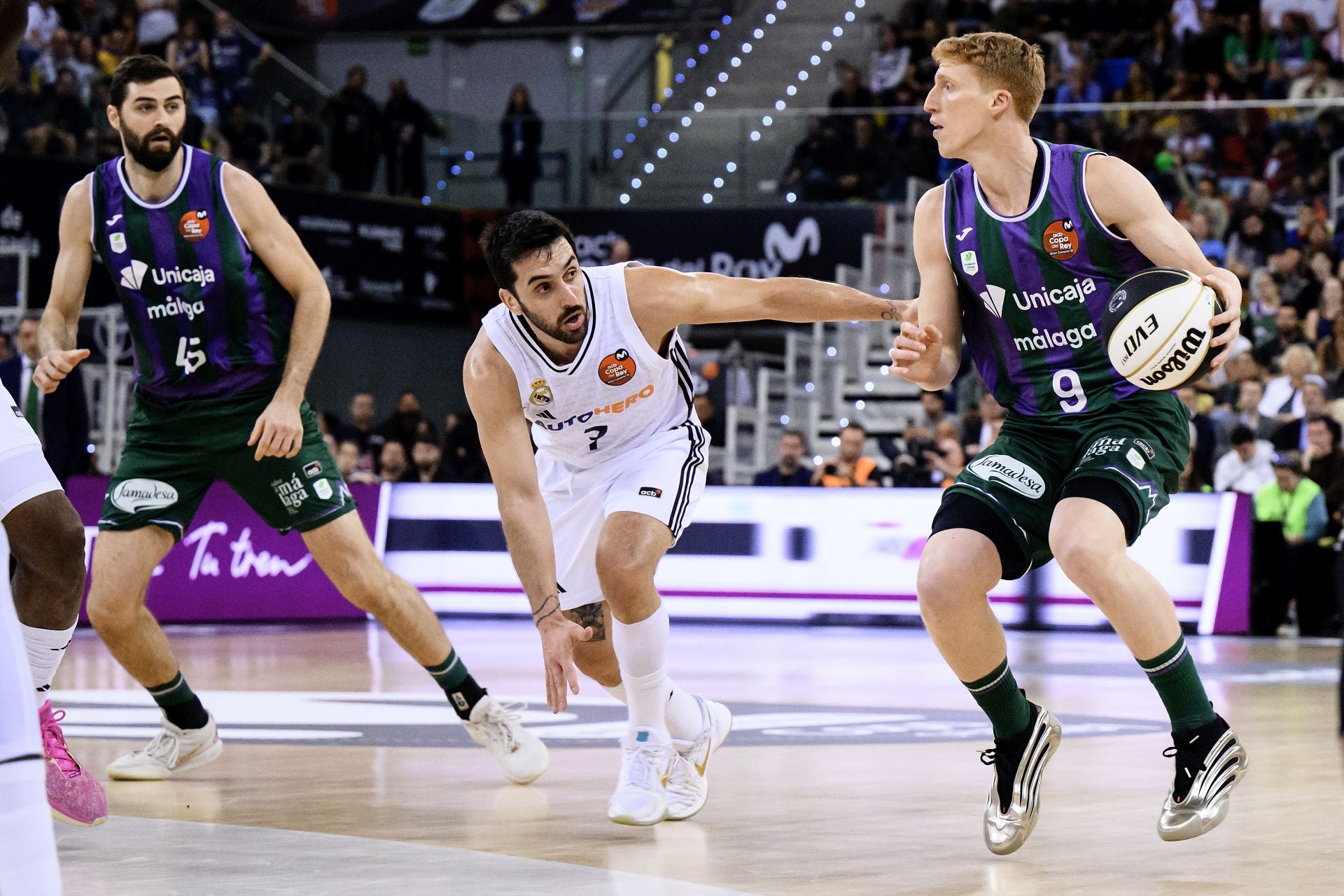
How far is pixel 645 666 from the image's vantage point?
18.2 feet

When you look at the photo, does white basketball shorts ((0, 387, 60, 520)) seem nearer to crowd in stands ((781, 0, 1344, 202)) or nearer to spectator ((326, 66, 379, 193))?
crowd in stands ((781, 0, 1344, 202))

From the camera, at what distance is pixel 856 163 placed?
1977cm

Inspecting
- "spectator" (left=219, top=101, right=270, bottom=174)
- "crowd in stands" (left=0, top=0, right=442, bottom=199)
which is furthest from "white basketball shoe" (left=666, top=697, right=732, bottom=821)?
"spectator" (left=219, top=101, right=270, bottom=174)

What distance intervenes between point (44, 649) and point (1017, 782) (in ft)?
8.97

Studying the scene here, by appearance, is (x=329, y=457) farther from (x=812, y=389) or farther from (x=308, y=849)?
(x=812, y=389)

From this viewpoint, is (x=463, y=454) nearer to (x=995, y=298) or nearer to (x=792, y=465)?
(x=792, y=465)

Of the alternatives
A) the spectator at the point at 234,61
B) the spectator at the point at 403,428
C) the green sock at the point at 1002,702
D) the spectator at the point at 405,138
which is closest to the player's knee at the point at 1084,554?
the green sock at the point at 1002,702

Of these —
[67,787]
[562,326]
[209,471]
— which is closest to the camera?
[67,787]

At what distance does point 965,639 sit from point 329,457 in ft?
8.65

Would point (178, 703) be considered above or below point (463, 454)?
above

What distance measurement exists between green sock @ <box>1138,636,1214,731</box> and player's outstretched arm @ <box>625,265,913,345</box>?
1363 millimetres

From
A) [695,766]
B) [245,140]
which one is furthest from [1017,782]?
[245,140]

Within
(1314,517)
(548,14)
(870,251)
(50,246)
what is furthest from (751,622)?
(548,14)

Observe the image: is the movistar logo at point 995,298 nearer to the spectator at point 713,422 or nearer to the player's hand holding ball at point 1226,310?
the player's hand holding ball at point 1226,310
